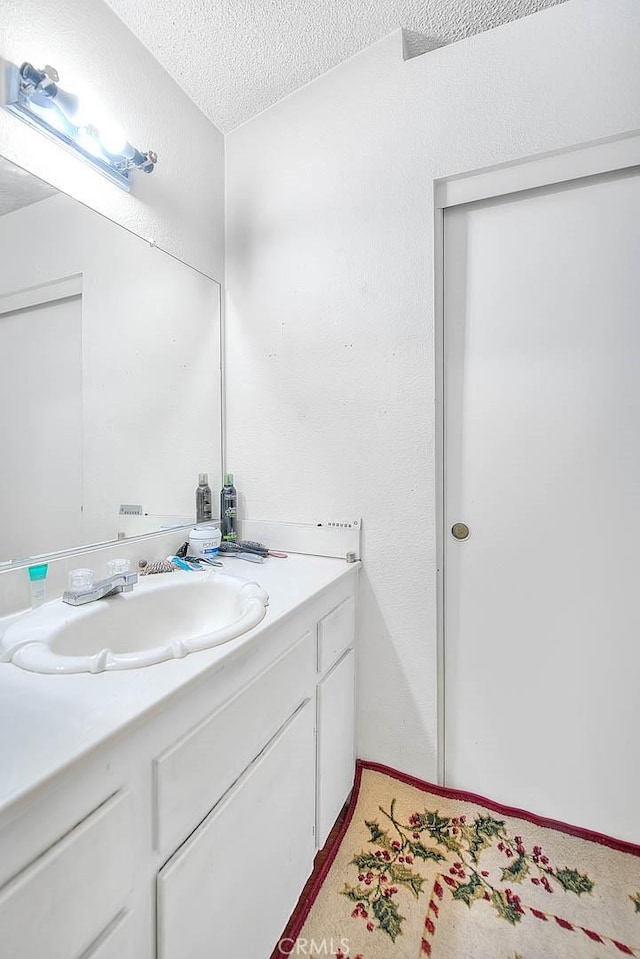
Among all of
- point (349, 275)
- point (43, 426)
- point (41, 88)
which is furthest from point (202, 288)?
point (43, 426)

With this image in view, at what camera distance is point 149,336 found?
1.42 m

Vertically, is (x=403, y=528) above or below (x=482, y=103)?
below

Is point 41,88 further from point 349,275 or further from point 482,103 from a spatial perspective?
point 482,103

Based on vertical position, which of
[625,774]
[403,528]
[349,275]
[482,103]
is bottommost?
[625,774]

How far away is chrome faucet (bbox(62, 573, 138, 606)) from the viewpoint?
0.99 meters

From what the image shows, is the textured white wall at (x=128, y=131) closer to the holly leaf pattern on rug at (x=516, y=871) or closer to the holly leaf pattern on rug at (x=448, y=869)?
the holly leaf pattern on rug at (x=448, y=869)

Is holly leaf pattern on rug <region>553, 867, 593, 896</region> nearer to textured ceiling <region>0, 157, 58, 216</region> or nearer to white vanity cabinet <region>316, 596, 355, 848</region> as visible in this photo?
white vanity cabinet <region>316, 596, 355, 848</region>

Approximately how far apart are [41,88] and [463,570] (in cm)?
169

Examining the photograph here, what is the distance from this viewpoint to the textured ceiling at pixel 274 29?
4.04ft

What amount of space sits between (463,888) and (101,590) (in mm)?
1208

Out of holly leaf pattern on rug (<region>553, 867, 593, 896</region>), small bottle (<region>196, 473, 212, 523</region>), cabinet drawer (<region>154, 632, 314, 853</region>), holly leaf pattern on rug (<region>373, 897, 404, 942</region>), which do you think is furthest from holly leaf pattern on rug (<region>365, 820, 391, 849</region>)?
small bottle (<region>196, 473, 212, 523</region>)

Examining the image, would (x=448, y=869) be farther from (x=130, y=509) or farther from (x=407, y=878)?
(x=130, y=509)

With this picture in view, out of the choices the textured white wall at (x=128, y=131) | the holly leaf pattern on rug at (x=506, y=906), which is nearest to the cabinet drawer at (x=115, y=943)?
the holly leaf pattern on rug at (x=506, y=906)

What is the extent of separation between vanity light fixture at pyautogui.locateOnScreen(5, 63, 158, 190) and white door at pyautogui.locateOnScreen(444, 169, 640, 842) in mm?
1011
